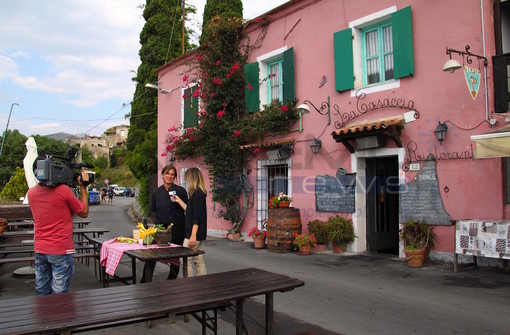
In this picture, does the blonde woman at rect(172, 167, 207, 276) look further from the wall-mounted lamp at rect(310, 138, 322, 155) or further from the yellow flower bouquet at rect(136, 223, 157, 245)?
the wall-mounted lamp at rect(310, 138, 322, 155)

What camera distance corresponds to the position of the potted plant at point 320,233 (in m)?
9.41

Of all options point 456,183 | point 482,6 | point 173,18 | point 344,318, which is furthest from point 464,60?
point 173,18

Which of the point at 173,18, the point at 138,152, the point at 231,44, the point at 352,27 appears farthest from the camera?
the point at 173,18

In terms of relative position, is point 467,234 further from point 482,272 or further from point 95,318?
point 95,318

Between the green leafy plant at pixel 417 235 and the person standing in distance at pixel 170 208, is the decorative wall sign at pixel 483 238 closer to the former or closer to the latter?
the green leafy plant at pixel 417 235

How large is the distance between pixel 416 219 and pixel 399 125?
185 cm

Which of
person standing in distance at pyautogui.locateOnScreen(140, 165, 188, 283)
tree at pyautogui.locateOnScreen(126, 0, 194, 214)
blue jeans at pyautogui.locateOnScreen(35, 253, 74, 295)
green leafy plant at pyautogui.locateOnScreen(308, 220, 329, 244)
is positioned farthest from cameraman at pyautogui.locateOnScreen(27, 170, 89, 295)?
tree at pyautogui.locateOnScreen(126, 0, 194, 214)

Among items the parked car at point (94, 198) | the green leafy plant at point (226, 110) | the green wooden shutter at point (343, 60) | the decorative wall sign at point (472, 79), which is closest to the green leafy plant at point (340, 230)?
the green wooden shutter at point (343, 60)

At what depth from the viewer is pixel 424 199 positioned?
796 centimetres

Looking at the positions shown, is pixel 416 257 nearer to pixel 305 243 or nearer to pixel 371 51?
pixel 305 243

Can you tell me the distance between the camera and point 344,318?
4.88 metres

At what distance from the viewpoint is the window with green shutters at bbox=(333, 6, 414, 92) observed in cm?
840

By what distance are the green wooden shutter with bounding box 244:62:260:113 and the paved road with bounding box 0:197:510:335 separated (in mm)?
4761

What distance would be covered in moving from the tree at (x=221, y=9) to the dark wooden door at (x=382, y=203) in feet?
26.0
